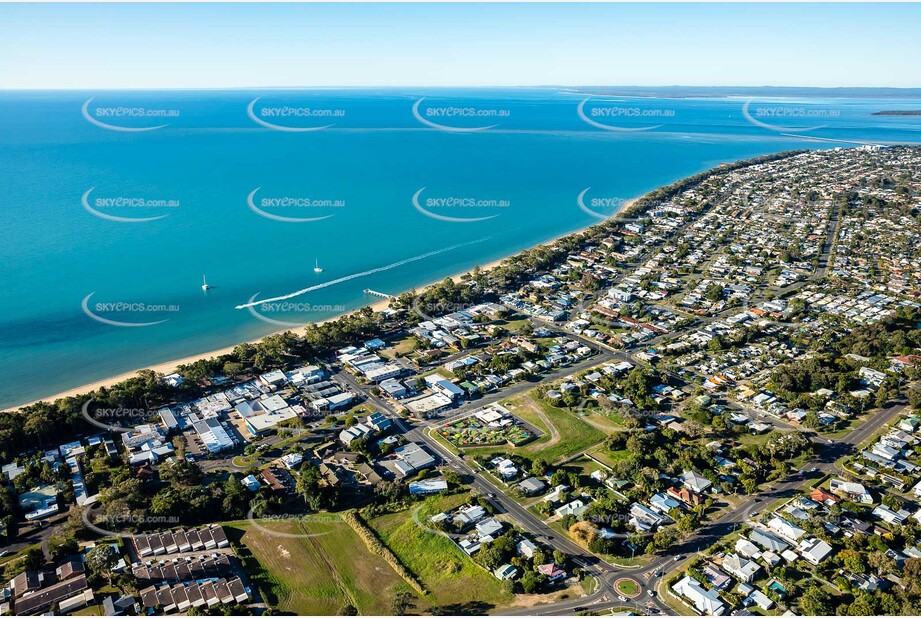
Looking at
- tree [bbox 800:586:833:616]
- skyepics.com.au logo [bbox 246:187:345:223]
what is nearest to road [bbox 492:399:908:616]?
tree [bbox 800:586:833:616]

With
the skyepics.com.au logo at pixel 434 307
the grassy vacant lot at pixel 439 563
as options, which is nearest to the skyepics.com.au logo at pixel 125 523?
the grassy vacant lot at pixel 439 563

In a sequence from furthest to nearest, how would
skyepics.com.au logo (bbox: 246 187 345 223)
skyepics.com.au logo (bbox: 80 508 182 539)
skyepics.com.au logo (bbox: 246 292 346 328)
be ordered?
skyepics.com.au logo (bbox: 246 187 345 223)
skyepics.com.au logo (bbox: 246 292 346 328)
skyepics.com.au logo (bbox: 80 508 182 539)

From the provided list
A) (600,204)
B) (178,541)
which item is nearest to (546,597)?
(178,541)

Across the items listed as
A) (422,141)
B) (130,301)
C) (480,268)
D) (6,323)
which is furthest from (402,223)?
(422,141)

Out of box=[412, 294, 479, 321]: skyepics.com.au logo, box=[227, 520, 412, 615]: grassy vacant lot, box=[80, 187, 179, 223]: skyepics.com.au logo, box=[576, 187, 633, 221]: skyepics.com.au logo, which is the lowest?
box=[227, 520, 412, 615]: grassy vacant lot

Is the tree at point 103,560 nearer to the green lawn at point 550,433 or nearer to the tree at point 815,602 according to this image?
the green lawn at point 550,433

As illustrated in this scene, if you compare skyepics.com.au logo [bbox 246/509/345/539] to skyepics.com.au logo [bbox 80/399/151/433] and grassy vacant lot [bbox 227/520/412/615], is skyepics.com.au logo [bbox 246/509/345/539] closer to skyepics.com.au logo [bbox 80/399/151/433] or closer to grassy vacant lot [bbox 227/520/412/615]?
grassy vacant lot [bbox 227/520/412/615]

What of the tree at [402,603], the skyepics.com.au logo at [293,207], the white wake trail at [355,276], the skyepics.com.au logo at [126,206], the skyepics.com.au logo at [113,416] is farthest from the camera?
the skyepics.com.au logo at [293,207]
